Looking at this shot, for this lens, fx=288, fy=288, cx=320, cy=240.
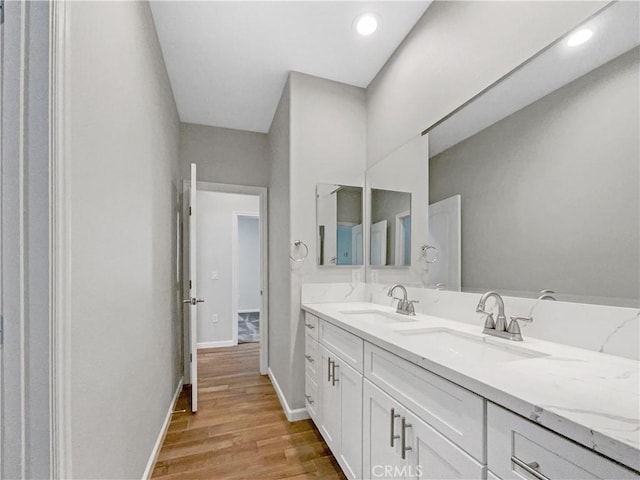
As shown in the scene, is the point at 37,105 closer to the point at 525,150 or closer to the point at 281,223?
the point at 525,150

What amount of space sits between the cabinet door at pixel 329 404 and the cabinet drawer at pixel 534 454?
40.9 inches

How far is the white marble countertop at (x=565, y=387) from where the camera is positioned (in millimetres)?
510

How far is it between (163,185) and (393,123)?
69.5 inches

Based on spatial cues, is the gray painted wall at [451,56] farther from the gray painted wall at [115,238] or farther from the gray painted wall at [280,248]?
the gray painted wall at [115,238]

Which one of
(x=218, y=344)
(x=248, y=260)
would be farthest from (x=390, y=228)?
(x=248, y=260)

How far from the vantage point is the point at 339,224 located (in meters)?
2.42

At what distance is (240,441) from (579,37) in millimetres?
2721

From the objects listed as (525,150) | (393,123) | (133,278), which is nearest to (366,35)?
(393,123)

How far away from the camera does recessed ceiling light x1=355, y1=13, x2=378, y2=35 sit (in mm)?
1819

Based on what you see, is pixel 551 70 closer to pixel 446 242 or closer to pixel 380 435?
pixel 446 242

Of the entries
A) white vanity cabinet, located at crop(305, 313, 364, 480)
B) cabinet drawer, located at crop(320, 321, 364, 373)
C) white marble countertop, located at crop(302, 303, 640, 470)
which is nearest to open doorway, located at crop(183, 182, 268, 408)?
white vanity cabinet, located at crop(305, 313, 364, 480)

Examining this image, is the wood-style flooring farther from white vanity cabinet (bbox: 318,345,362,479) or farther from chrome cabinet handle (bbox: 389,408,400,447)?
chrome cabinet handle (bbox: 389,408,400,447)

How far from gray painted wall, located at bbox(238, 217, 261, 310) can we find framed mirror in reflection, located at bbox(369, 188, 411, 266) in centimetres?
469

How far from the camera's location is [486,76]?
1.42 meters
